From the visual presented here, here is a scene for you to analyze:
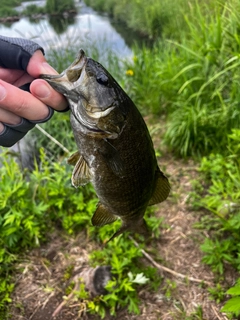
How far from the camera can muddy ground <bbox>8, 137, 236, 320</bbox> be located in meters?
2.45

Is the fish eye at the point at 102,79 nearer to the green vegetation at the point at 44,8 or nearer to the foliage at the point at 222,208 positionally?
the foliage at the point at 222,208

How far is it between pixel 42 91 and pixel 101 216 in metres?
0.80

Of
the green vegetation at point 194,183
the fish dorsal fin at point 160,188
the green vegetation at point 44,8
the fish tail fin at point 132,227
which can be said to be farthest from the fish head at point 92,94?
the green vegetation at point 44,8

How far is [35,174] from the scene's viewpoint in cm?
312

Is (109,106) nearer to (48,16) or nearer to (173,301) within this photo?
(173,301)

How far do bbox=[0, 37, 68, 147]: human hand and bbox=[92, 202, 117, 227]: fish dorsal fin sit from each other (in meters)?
0.59

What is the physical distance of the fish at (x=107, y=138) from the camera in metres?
1.41

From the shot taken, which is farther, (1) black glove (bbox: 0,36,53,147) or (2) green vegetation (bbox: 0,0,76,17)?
(2) green vegetation (bbox: 0,0,76,17)

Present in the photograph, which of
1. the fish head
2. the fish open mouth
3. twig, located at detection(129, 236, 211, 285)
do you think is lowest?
twig, located at detection(129, 236, 211, 285)

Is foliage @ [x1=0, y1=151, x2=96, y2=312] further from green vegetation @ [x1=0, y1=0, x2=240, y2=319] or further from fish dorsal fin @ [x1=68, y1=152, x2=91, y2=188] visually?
fish dorsal fin @ [x1=68, y1=152, x2=91, y2=188]

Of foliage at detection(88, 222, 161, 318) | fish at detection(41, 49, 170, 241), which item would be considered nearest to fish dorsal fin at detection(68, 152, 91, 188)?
fish at detection(41, 49, 170, 241)

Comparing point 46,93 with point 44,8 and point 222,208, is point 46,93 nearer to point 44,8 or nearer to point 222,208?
point 222,208

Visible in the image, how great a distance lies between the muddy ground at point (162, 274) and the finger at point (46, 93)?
1.66 metres

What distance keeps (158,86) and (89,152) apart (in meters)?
3.45
